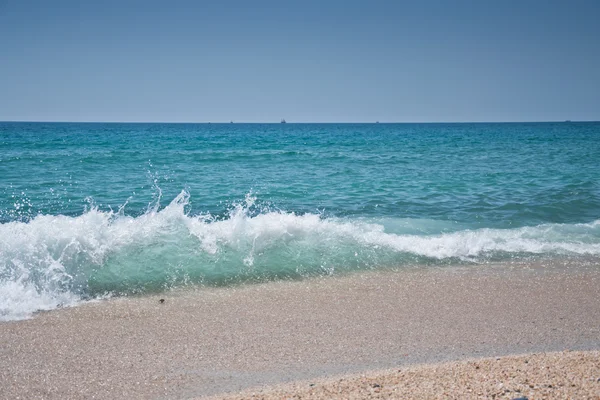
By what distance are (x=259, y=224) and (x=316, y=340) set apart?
3378 millimetres

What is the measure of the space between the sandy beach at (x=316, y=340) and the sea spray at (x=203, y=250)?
464 millimetres

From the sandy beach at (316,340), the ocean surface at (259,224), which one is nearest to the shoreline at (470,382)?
the sandy beach at (316,340)

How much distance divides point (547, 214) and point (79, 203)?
995 centimetres

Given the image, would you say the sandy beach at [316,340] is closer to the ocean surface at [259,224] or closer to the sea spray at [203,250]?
the sea spray at [203,250]

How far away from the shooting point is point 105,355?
4059 mm

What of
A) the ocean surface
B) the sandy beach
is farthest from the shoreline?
the ocean surface

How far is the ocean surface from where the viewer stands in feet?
19.9

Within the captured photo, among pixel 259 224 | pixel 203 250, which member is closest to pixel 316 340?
pixel 203 250

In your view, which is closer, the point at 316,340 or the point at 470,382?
the point at 470,382

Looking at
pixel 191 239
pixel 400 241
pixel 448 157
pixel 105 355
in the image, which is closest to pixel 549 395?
pixel 105 355

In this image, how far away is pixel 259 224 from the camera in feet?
24.5

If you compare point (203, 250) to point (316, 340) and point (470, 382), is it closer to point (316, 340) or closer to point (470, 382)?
point (316, 340)

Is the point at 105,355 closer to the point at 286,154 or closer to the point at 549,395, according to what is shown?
the point at 549,395

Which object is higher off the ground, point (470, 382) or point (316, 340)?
point (470, 382)
